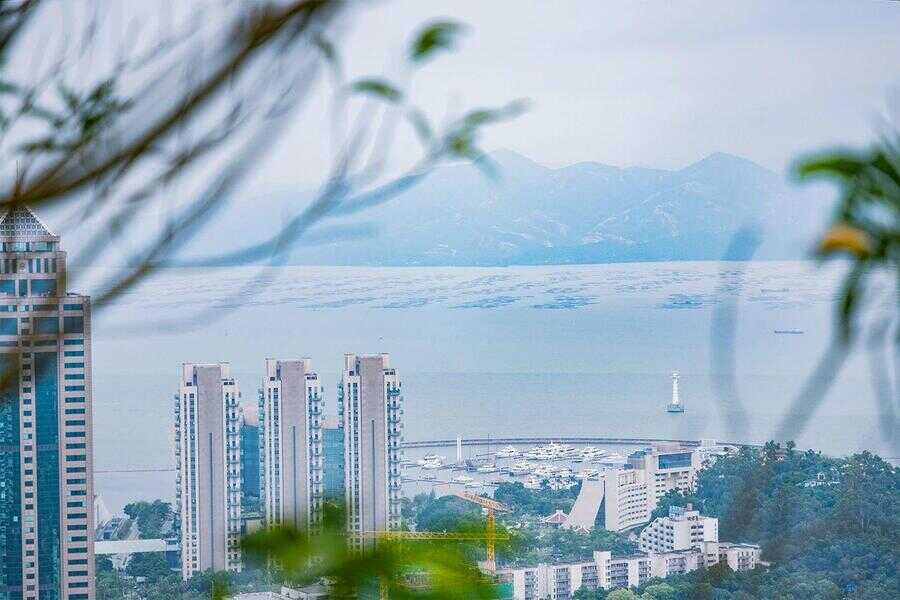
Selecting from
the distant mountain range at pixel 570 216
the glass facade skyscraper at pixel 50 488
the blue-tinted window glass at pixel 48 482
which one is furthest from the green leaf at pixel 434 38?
the blue-tinted window glass at pixel 48 482

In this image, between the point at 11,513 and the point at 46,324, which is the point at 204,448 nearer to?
the point at 11,513

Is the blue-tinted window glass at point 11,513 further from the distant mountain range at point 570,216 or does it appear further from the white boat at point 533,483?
the white boat at point 533,483

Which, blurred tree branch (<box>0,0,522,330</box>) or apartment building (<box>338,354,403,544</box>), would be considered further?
apartment building (<box>338,354,403,544</box>)

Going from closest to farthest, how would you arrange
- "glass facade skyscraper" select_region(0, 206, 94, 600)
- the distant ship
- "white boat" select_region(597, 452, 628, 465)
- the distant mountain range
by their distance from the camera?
the distant mountain range < "glass facade skyscraper" select_region(0, 206, 94, 600) < the distant ship < "white boat" select_region(597, 452, 628, 465)

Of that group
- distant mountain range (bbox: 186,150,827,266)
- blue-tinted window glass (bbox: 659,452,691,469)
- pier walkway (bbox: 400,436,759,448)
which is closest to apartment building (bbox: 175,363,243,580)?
pier walkway (bbox: 400,436,759,448)

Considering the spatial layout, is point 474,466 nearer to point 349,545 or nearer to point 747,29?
point 747,29

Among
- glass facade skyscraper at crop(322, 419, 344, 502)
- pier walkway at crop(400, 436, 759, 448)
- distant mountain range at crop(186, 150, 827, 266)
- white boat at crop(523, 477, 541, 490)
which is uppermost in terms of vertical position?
distant mountain range at crop(186, 150, 827, 266)

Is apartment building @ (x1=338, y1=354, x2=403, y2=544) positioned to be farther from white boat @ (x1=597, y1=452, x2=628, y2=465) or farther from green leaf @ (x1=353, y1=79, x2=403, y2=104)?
green leaf @ (x1=353, y1=79, x2=403, y2=104)
